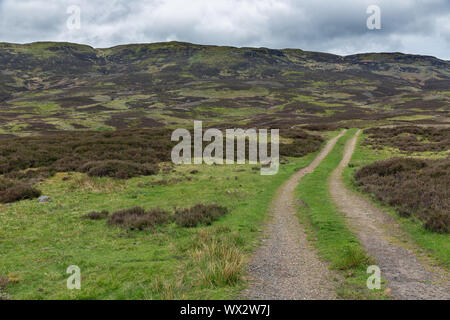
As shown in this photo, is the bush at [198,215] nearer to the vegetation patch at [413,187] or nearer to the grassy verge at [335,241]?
the grassy verge at [335,241]

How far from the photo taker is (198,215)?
54.9 ft

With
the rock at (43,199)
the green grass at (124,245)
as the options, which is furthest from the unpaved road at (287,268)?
the rock at (43,199)

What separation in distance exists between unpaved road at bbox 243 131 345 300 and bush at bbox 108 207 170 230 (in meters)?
5.69

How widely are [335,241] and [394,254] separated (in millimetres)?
2201

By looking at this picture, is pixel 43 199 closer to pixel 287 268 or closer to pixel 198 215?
pixel 198 215

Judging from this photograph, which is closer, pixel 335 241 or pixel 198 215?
pixel 335 241

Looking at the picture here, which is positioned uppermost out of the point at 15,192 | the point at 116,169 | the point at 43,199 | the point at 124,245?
the point at 116,169

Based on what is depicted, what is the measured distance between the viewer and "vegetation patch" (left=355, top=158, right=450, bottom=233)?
1472cm

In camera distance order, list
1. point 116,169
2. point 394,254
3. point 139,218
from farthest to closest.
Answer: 1. point 116,169
2. point 139,218
3. point 394,254

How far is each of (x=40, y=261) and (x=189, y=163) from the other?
25.6m

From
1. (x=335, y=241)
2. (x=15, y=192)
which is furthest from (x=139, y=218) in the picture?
(x=15, y=192)

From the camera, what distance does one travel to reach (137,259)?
11.4 metres

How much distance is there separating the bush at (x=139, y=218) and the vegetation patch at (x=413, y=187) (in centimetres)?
1275
